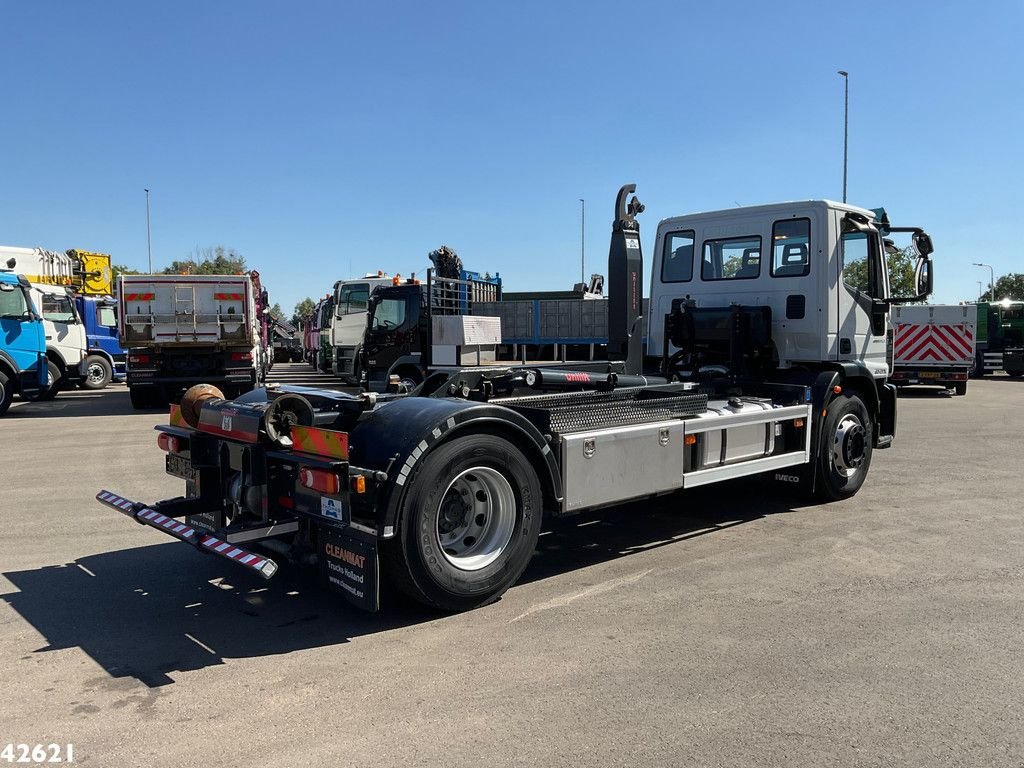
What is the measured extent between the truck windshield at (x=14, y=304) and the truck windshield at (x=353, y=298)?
7.21m

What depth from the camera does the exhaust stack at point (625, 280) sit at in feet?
26.0

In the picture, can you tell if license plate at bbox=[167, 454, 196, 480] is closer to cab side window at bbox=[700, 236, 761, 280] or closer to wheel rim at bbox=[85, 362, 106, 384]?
cab side window at bbox=[700, 236, 761, 280]

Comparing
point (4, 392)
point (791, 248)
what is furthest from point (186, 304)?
point (791, 248)

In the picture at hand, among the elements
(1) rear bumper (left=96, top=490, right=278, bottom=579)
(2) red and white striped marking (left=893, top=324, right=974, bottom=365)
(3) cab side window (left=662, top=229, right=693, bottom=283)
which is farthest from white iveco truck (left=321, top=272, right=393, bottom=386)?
(1) rear bumper (left=96, top=490, right=278, bottom=579)

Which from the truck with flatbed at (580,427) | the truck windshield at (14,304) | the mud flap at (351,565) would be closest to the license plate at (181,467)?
the truck with flatbed at (580,427)

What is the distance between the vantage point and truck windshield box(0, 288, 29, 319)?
16.1 metres

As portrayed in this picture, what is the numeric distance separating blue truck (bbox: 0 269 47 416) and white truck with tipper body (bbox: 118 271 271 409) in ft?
6.46

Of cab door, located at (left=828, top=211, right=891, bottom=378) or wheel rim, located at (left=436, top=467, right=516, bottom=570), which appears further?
cab door, located at (left=828, top=211, right=891, bottom=378)

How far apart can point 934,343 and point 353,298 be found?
616 inches

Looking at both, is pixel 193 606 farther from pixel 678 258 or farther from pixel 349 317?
pixel 349 317

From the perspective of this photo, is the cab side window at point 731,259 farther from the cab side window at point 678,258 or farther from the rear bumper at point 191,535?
the rear bumper at point 191,535

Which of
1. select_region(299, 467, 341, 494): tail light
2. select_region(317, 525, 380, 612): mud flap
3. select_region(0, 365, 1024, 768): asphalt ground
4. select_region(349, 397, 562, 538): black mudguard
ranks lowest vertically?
select_region(0, 365, 1024, 768): asphalt ground

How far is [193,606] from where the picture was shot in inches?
191

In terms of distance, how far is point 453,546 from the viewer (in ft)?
15.8
